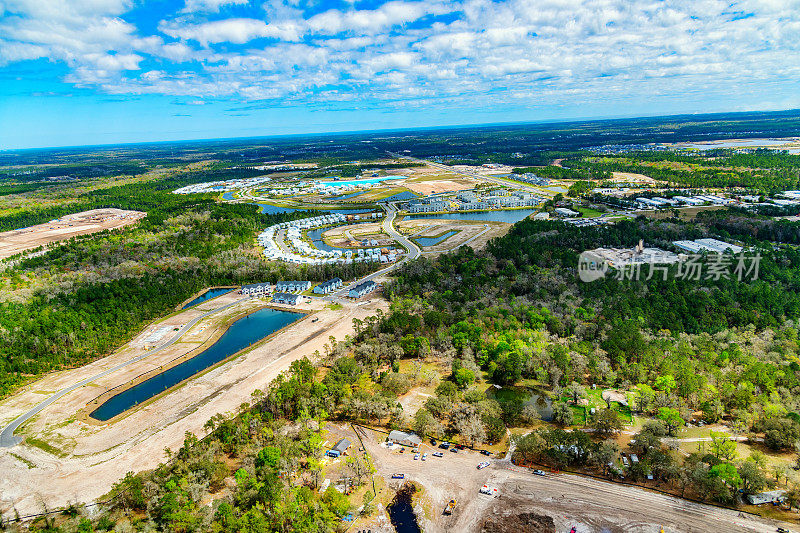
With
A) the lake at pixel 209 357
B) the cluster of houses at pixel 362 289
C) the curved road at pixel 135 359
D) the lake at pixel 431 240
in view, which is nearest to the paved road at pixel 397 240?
the curved road at pixel 135 359

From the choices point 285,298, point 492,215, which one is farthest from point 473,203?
point 285,298

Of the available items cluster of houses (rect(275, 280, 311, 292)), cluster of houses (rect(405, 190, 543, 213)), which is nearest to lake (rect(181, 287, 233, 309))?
cluster of houses (rect(275, 280, 311, 292))

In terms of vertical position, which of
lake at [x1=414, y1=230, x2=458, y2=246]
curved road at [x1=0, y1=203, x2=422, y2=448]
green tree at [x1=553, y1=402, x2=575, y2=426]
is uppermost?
lake at [x1=414, y1=230, x2=458, y2=246]

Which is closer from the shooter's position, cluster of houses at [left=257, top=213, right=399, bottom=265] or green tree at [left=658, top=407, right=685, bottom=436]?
green tree at [left=658, top=407, right=685, bottom=436]

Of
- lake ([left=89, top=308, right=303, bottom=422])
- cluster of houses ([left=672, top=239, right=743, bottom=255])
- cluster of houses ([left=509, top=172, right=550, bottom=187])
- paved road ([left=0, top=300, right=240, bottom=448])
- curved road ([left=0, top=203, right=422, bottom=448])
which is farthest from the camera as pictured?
cluster of houses ([left=509, top=172, right=550, bottom=187])

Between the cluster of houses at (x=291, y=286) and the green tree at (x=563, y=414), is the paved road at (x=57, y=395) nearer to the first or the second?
the cluster of houses at (x=291, y=286)

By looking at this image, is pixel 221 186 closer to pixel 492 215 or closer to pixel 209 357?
pixel 492 215

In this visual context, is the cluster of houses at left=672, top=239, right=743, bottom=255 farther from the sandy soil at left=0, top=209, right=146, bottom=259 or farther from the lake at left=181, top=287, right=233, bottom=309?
the sandy soil at left=0, top=209, right=146, bottom=259

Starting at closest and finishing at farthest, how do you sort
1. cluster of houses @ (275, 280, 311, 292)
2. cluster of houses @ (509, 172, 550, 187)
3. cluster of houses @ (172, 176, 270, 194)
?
cluster of houses @ (275, 280, 311, 292)
cluster of houses @ (509, 172, 550, 187)
cluster of houses @ (172, 176, 270, 194)
